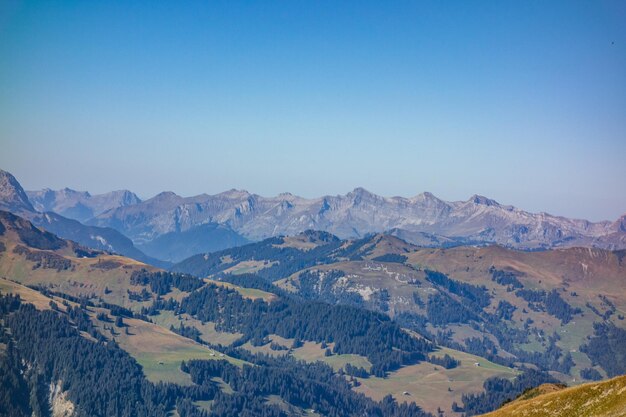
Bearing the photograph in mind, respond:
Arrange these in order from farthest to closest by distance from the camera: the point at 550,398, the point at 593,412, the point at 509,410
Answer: the point at 509,410
the point at 550,398
the point at 593,412

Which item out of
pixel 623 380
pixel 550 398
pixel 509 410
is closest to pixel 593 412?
pixel 623 380

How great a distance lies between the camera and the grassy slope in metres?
89.8

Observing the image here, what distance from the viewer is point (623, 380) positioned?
9406 cm

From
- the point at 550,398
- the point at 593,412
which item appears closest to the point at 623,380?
the point at 593,412

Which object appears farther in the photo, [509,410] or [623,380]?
[509,410]

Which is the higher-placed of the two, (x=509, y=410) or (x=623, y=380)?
(x=623, y=380)

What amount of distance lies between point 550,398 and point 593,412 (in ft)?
44.1

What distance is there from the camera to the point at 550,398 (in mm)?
106000

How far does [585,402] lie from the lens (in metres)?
97.3

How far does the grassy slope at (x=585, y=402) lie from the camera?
294 ft

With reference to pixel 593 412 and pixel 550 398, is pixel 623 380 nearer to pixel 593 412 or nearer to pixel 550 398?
pixel 593 412

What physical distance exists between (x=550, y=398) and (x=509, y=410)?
11.6 meters

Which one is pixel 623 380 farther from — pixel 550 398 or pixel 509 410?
pixel 509 410

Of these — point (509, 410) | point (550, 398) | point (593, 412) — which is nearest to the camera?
point (593, 412)
